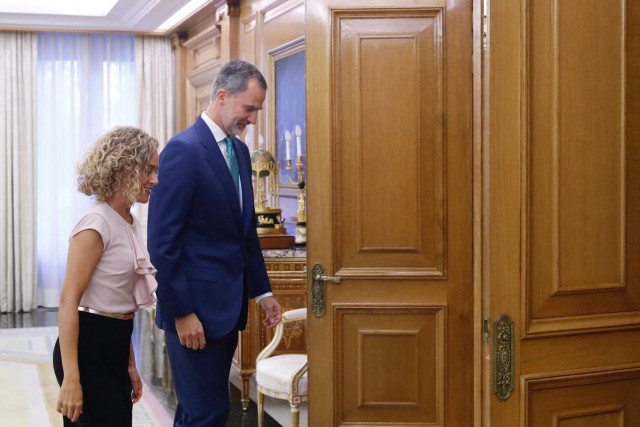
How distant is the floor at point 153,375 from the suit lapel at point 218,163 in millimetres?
2072

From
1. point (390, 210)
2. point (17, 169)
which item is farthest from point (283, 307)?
point (17, 169)

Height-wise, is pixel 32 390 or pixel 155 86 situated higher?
pixel 155 86

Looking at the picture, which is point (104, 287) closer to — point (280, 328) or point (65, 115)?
point (280, 328)

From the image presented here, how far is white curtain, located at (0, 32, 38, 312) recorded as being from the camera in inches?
343

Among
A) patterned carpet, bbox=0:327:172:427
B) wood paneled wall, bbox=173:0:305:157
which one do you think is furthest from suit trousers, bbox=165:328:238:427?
wood paneled wall, bbox=173:0:305:157

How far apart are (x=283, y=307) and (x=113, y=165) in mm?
2438

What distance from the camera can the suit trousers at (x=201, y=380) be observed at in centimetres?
279

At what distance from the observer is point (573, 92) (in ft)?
8.02

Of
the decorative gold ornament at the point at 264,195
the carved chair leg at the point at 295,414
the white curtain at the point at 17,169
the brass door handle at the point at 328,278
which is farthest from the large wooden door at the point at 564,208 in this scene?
the white curtain at the point at 17,169

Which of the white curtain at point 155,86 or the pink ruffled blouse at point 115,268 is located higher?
the white curtain at point 155,86

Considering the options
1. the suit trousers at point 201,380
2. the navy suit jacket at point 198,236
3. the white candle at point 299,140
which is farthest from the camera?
the white candle at point 299,140

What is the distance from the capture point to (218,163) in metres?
2.83

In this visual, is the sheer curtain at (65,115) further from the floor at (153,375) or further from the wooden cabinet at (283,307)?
the wooden cabinet at (283,307)

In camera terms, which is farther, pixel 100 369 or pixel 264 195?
pixel 264 195
